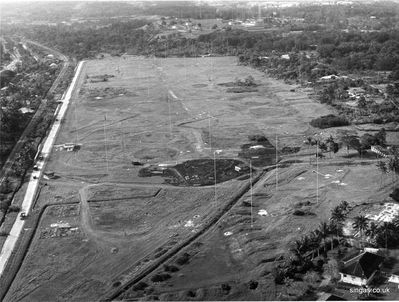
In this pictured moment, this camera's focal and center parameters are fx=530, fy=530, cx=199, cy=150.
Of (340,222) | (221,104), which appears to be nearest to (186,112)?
(221,104)

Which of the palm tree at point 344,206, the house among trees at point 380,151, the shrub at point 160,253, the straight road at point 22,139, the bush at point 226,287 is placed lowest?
the straight road at point 22,139

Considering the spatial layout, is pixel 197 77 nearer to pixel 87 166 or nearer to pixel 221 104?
pixel 221 104

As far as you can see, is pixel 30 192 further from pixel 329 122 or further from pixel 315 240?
pixel 329 122

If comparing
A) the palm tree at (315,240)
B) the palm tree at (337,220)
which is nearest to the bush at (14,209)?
the palm tree at (315,240)

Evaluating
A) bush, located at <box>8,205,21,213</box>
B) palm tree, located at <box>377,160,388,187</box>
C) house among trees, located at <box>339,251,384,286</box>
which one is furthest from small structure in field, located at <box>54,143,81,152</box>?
house among trees, located at <box>339,251,384,286</box>

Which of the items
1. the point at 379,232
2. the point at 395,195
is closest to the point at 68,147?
the point at 395,195

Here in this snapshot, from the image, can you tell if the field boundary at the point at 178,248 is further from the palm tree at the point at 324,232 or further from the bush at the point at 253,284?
the palm tree at the point at 324,232
